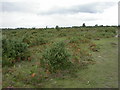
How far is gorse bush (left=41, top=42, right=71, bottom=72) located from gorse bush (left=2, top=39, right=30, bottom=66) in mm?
1768

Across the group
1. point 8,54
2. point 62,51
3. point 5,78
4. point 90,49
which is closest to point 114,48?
point 90,49

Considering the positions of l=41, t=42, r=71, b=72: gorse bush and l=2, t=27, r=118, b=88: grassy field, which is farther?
l=41, t=42, r=71, b=72: gorse bush

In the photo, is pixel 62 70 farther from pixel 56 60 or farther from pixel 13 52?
pixel 13 52

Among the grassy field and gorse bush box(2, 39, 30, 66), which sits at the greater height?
gorse bush box(2, 39, 30, 66)

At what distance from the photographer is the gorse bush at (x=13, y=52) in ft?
34.0

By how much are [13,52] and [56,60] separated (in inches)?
108

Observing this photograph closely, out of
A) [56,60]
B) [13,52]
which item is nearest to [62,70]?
[56,60]

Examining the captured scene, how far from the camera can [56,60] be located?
9.68 metres

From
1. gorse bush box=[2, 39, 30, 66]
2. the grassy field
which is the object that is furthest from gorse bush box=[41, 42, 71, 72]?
gorse bush box=[2, 39, 30, 66]

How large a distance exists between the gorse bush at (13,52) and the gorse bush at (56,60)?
1768 mm

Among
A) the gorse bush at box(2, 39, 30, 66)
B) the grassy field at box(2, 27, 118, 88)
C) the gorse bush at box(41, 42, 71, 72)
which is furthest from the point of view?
the gorse bush at box(2, 39, 30, 66)

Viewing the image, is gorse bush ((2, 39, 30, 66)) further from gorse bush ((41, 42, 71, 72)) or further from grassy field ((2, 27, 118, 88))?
gorse bush ((41, 42, 71, 72))

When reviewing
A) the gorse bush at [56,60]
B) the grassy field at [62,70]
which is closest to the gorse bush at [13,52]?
the grassy field at [62,70]

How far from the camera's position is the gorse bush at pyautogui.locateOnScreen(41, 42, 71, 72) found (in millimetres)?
9344
